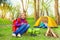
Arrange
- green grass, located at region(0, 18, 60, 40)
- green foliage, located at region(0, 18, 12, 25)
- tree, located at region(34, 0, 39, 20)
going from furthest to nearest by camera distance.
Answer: tree, located at region(34, 0, 39, 20) < green foliage, located at region(0, 18, 12, 25) < green grass, located at region(0, 18, 60, 40)

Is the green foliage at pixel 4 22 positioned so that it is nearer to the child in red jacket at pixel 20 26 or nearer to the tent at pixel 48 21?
the tent at pixel 48 21

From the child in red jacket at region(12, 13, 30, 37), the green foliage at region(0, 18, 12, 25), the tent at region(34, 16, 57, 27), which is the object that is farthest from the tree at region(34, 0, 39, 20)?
the child in red jacket at region(12, 13, 30, 37)

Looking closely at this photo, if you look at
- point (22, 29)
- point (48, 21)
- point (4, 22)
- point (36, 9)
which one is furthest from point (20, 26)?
point (48, 21)

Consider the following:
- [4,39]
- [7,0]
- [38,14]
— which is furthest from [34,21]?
[4,39]

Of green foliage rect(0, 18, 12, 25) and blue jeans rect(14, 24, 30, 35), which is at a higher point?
green foliage rect(0, 18, 12, 25)

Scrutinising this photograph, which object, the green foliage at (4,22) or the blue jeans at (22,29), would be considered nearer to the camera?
the blue jeans at (22,29)

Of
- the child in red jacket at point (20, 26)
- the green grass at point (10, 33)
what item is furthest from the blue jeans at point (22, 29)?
the green grass at point (10, 33)

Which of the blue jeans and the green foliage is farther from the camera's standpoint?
the green foliage

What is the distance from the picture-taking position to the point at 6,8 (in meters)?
4.99

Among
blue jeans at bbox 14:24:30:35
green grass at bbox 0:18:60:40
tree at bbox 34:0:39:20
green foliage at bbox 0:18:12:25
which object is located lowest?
green grass at bbox 0:18:60:40

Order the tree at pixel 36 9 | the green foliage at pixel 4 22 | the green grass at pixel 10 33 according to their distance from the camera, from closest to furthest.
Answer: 1. the green grass at pixel 10 33
2. the green foliage at pixel 4 22
3. the tree at pixel 36 9

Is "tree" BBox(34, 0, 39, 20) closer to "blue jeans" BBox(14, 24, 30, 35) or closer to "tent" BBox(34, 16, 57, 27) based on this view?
"tent" BBox(34, 16, 57, 27)

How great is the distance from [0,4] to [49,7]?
1.28 metres

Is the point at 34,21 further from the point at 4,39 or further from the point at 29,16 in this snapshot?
the point at 4,39
